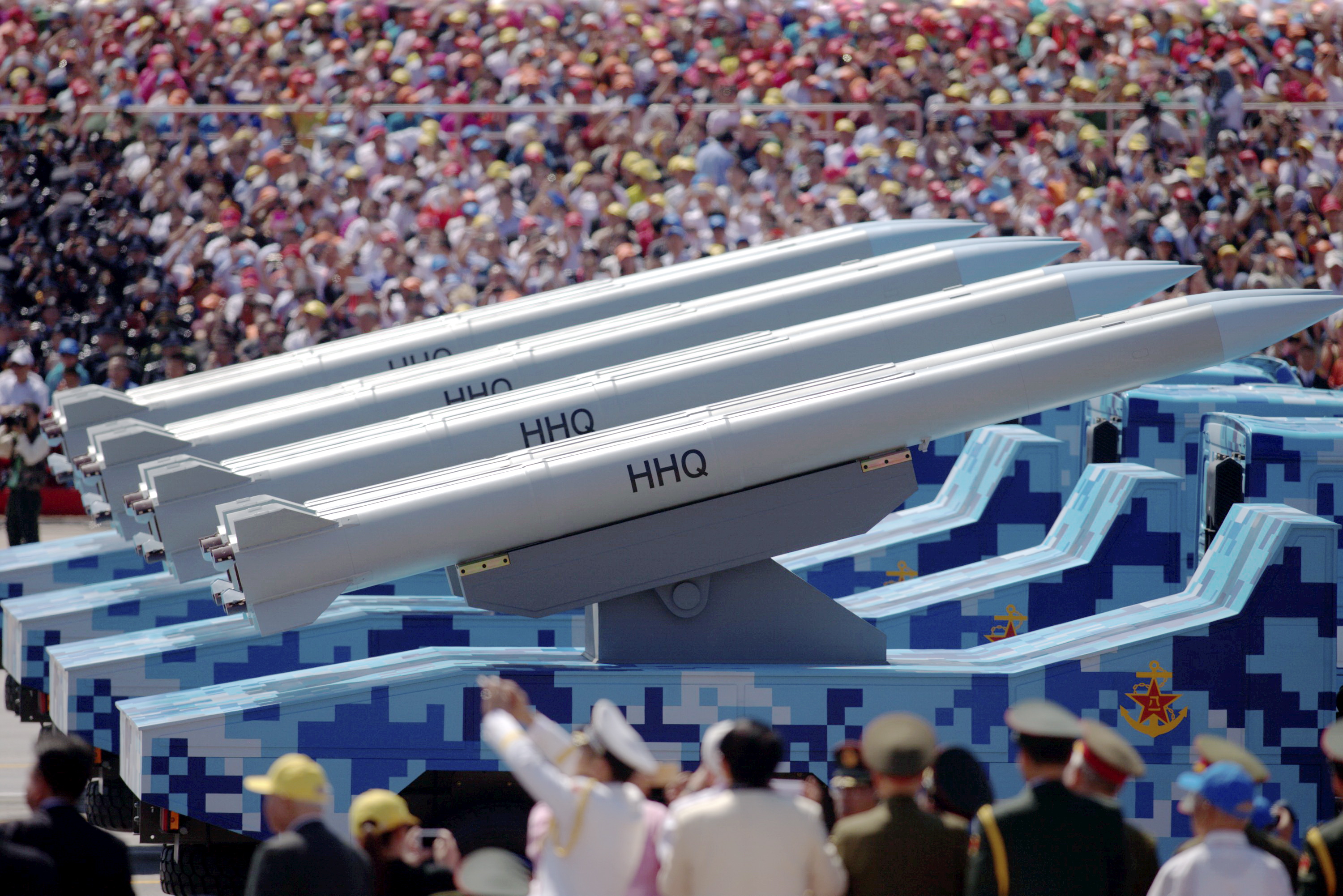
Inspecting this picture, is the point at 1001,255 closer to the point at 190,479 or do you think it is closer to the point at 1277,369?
the point at 1277,369

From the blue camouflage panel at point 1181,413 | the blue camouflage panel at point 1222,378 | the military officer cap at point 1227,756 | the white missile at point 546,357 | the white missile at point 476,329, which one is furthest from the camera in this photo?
the blue camouflage panel at point 1222,378

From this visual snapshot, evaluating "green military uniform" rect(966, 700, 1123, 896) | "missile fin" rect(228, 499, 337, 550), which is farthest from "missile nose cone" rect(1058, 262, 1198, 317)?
"green military uniform" rect(966, 700, 1123, 896)

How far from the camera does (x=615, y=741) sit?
479cm

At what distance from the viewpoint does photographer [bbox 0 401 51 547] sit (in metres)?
15.3

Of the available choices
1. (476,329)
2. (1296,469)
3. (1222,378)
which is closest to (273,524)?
(476,329)

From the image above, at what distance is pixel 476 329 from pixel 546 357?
1392 millimetres

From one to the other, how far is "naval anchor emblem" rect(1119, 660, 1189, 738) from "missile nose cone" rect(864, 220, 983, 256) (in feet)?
17.2

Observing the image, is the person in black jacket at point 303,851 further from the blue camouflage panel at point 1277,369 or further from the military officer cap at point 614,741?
the blue camouflage panel at point 1277,369

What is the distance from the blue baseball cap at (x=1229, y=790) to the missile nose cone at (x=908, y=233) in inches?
308

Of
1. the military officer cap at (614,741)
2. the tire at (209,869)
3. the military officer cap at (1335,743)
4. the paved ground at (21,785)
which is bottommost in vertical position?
the paved ground at (21,785)

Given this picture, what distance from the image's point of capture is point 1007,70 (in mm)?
22969

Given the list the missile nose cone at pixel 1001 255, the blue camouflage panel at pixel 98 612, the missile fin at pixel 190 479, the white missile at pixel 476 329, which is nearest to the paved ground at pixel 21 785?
the blue camouflage panel at pixel 98 612

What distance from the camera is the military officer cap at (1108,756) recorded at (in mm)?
4949

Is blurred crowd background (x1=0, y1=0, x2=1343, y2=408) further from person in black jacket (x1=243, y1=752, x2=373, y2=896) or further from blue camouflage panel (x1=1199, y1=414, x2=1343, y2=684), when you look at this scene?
person in black jacket (x1=243, y1=752, x2=373, y2=896)
